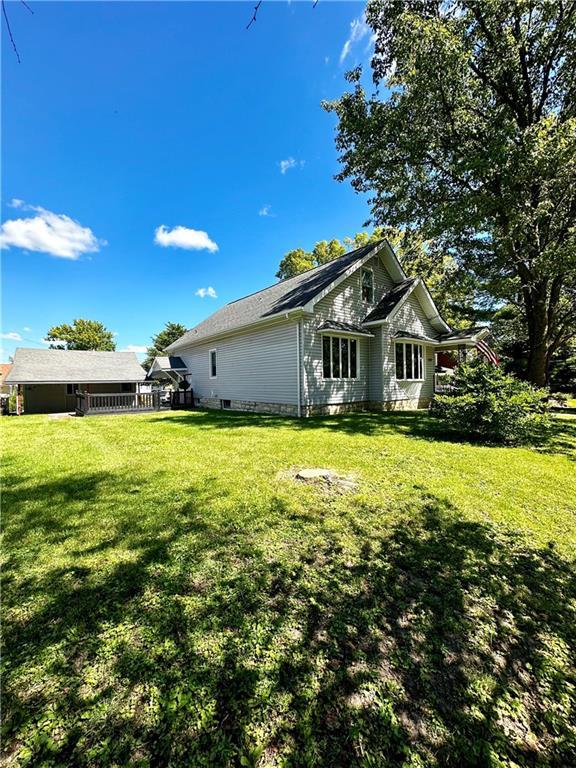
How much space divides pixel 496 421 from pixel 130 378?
2094 cm

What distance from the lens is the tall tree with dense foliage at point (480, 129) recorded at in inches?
391

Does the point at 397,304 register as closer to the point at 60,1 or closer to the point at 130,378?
the point at 60,1

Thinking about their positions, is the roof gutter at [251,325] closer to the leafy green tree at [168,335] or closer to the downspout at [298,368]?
the downspout at [298,368]

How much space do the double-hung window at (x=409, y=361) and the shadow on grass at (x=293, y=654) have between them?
39.0 feet

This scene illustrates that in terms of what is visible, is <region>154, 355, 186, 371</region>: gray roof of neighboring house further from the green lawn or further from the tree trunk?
the tree trunk

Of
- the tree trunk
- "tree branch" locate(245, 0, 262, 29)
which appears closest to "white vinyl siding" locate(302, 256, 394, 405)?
the tree trunk

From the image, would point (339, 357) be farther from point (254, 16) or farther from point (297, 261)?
point (297, 261)

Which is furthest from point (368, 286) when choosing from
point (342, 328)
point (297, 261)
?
point (297, 261)

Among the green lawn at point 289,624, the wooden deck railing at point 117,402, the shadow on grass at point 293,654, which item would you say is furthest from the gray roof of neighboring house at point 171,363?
the shadow on grass at point 293,654

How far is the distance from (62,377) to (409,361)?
67.7 ft

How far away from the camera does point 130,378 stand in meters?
21.3

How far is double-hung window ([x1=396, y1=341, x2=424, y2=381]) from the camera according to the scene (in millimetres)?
14541

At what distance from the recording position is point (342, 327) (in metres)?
12.4

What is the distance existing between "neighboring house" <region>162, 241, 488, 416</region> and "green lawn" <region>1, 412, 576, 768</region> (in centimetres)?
772
